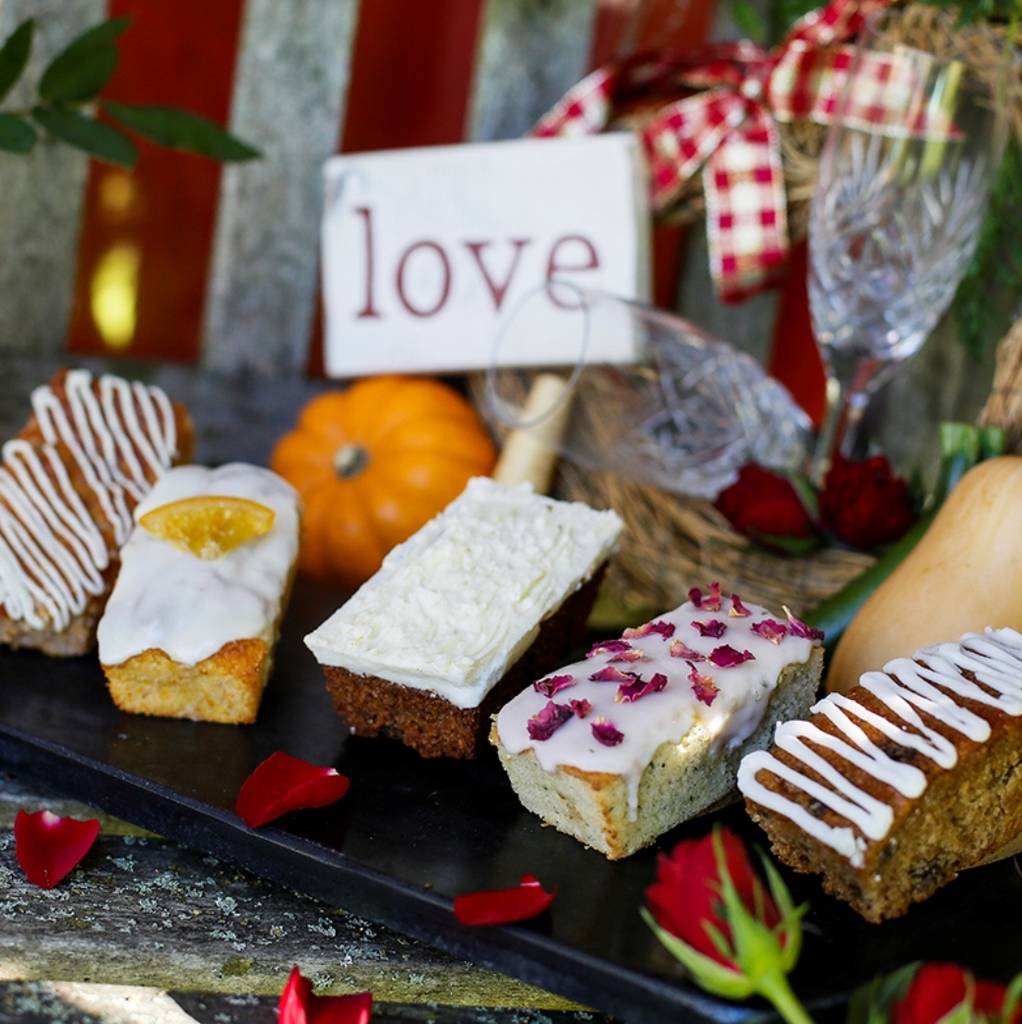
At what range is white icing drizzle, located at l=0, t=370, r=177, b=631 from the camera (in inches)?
65.1

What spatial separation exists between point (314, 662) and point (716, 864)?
781 mm

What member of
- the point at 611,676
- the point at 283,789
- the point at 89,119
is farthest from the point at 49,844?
the point at 89,119

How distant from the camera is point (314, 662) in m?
1.74

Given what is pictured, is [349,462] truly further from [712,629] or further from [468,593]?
[712,629]

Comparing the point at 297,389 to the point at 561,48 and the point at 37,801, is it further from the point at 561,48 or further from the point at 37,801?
the point at 37,801

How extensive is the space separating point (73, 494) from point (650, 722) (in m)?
0.83

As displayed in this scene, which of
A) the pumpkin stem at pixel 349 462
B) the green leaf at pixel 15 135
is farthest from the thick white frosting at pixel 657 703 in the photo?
the green leaf at pixel 15 135

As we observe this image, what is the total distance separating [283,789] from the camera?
1.35 meters

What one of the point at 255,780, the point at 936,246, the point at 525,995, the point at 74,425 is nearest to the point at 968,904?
the point at 525,995

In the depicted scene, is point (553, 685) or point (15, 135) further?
point (15, 135)

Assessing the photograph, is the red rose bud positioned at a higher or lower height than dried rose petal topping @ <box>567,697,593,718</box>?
lower

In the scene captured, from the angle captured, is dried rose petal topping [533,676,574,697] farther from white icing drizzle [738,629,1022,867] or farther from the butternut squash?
the butternut squash

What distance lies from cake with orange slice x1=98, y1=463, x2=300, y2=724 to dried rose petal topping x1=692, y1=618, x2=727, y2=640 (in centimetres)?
47

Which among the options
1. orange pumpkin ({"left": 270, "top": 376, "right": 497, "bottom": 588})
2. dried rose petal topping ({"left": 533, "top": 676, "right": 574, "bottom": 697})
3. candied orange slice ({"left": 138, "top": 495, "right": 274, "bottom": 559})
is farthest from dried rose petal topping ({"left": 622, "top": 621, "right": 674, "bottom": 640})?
orange pumpkin ({"left": 270, "top": 376, "right": 497, "bottom": 588})
